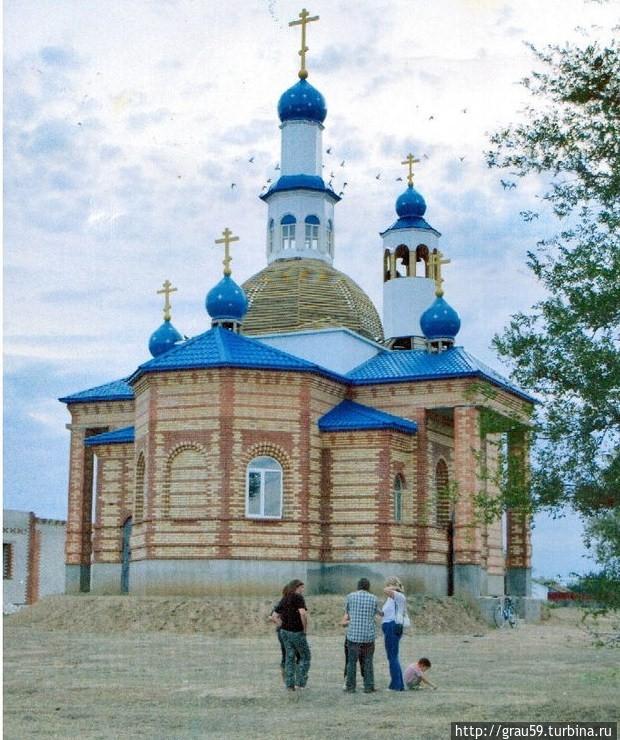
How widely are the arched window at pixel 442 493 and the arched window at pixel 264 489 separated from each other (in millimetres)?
5462

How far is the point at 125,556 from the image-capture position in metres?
32.9

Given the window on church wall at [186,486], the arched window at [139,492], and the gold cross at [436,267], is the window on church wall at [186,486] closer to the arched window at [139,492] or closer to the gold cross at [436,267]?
the arched window at [139,492]

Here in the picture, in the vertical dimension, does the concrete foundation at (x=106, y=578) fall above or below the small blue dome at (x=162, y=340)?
below

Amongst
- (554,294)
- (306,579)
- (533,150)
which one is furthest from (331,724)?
(306,579)

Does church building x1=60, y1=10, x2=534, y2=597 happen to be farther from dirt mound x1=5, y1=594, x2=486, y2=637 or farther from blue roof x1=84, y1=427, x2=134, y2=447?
dirt mound x1=5, y1=594, x2=486, y2=637

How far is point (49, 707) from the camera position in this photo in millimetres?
13148

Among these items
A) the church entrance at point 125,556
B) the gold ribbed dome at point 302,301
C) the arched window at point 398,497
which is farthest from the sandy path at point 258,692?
the gold ribbed dome at point 302,301

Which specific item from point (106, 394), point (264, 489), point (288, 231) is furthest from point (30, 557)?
point (264, 489)

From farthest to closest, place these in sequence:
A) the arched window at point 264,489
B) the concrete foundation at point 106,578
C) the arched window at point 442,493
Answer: the concrete foundation at point 106,578 → the arched window at point 442,493 → the arched window at point 264,489

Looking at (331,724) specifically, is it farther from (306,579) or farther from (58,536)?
(58,536)

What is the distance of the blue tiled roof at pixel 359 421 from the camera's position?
2970 centimetres

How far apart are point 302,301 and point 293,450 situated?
7.45 meters

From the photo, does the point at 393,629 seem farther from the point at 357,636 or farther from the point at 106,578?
the point at 106,578

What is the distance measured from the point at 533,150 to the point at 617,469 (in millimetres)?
3869
